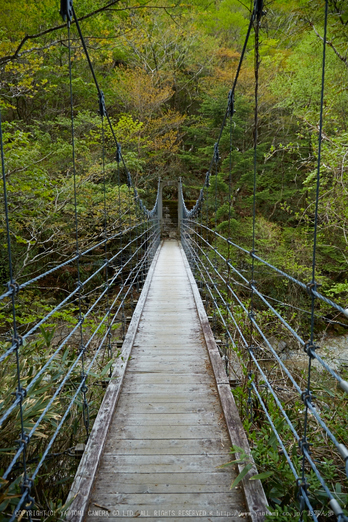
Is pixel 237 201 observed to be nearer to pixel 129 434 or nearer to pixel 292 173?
pixel 292 173

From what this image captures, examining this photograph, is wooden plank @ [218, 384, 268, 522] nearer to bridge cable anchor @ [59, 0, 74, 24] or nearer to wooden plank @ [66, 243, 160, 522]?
wooden plank @ [66, 243, 160, 522]

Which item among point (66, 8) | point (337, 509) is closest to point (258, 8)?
point (66, 8)

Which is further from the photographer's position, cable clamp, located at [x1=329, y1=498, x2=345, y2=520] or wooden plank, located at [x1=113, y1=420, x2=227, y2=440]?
wooden plank, located at [x1=113, y1=420, x2=227, y2=440]

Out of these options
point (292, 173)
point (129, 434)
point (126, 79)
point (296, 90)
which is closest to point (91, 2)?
point (126, 79)

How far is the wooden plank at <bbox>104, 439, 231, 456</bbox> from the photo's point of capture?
1.42 m

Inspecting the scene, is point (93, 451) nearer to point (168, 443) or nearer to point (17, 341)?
point (168, 443)

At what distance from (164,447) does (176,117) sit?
36.2 feet

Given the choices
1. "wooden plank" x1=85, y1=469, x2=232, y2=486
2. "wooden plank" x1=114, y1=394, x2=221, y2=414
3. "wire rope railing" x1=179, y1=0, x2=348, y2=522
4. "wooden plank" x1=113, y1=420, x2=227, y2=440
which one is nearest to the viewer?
"wire rope railing" x1=179, y1=0, x2=348, y2=522

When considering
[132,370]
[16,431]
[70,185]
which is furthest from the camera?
[70,185]

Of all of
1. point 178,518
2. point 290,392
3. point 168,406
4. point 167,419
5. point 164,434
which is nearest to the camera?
point 178,518

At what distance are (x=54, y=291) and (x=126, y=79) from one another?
21.2 ft

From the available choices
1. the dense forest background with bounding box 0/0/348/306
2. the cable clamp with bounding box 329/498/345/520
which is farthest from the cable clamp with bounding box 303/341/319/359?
the dense forest background with bounding box 0/0/348/306

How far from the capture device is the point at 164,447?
4.76 feet

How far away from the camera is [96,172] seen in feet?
20.4
